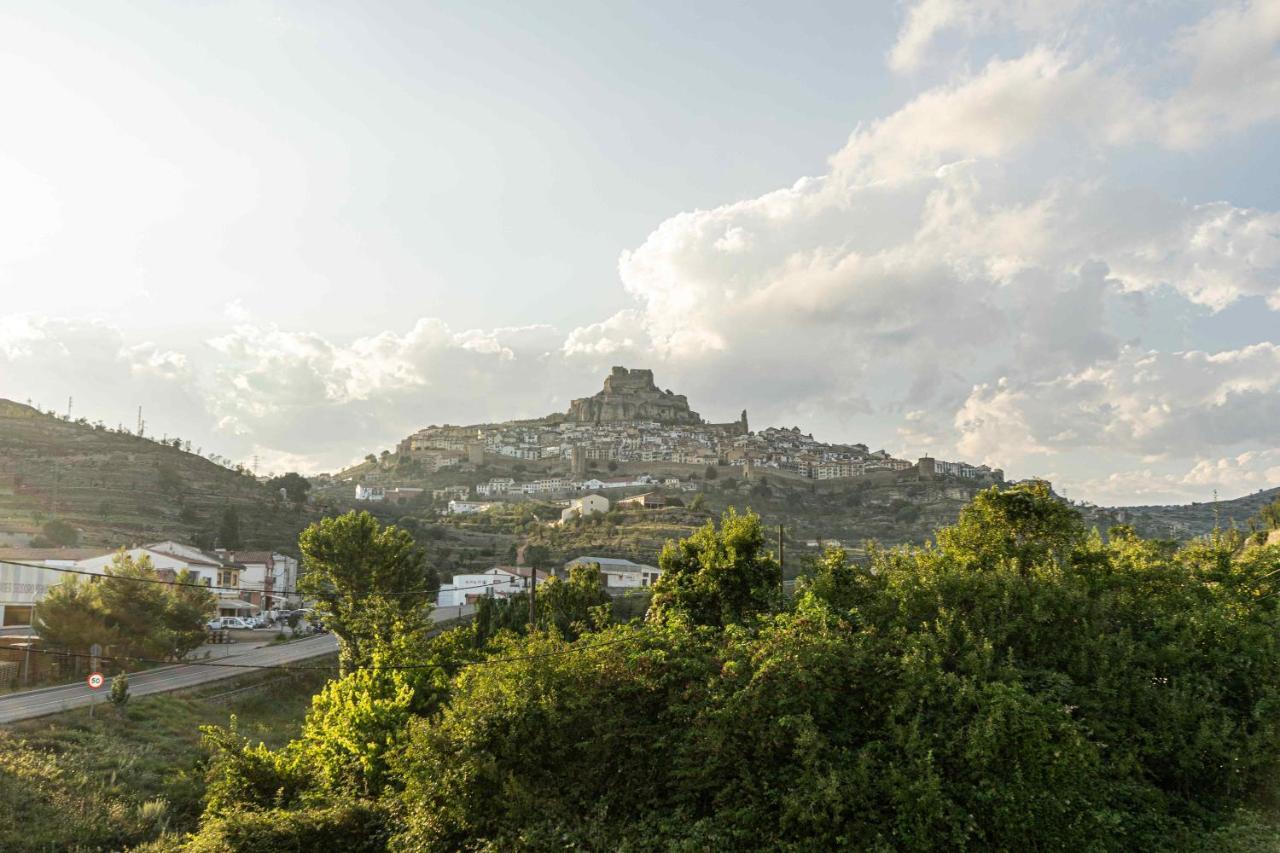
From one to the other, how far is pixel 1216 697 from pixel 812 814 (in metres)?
5.88

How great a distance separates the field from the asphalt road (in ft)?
3.48

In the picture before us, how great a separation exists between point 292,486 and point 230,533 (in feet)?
91.9

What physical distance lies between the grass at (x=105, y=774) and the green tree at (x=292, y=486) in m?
63.3

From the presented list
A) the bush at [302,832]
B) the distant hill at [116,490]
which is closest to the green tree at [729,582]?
the bush at [302,832]

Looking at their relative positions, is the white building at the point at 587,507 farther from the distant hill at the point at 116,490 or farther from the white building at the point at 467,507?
the distant hill at the point at 116,490

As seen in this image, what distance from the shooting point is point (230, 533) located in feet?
197

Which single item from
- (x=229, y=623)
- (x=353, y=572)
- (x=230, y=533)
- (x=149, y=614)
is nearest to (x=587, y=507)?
(x=230, y=533)

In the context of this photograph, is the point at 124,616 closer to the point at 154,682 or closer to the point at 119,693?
the point at 154,682

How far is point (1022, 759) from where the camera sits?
1009 cm

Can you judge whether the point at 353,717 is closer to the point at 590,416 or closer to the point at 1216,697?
the point at 1216,697

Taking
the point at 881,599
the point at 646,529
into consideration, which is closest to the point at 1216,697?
the point at 881,599

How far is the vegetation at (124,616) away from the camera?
27.9 metres

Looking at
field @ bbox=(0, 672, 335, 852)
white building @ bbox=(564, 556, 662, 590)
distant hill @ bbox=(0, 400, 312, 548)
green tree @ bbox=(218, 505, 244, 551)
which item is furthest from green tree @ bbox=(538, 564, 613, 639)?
green tree @ bbox=(218, 505, 244, 551)

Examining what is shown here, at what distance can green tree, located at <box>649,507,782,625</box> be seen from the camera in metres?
16.1
